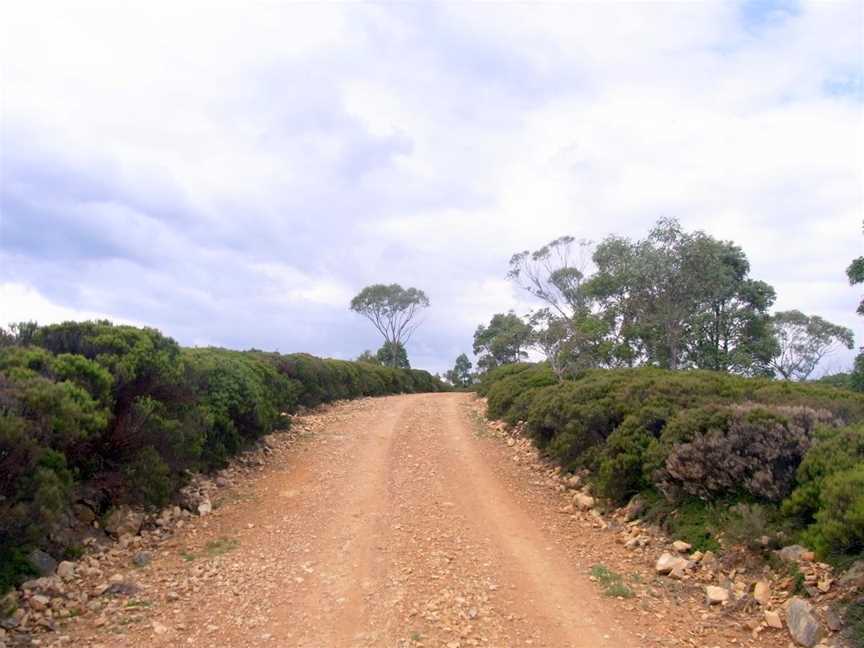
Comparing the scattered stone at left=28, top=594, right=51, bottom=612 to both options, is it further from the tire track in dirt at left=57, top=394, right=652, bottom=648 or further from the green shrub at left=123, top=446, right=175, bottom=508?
the green shrub at left=123, top=446, right=175, bottom=508

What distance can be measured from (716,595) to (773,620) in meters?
0.59

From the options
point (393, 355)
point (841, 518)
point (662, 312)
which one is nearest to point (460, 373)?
point (393, 355)

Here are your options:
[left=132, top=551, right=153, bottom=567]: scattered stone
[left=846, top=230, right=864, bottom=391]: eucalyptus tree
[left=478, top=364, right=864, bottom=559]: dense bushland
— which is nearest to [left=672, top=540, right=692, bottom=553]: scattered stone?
[left=478, top=364, right=864, bottom=559]: dense bushland

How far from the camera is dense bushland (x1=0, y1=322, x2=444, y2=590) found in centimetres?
600

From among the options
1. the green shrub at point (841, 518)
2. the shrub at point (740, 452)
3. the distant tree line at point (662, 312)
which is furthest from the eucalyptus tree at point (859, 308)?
the green shrub at point (841, 518)

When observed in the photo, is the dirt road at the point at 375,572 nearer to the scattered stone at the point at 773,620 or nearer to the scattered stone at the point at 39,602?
the scattered stone at the point at 39,602

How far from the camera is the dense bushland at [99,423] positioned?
19.7ft

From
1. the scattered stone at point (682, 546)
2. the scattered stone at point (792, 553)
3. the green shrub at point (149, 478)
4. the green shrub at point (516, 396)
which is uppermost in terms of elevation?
the green shrub at point (516, 396)

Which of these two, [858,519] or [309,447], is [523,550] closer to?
[858,519]

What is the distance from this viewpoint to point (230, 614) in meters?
5.82

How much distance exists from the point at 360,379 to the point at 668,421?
20.5 meters

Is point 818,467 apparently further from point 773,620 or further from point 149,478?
point 149,478

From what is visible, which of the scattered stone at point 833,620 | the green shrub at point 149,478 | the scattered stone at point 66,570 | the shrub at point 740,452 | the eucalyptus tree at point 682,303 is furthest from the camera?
the eucalyptus tree at point 682,303

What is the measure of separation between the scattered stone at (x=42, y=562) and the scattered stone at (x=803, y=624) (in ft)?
21.9
